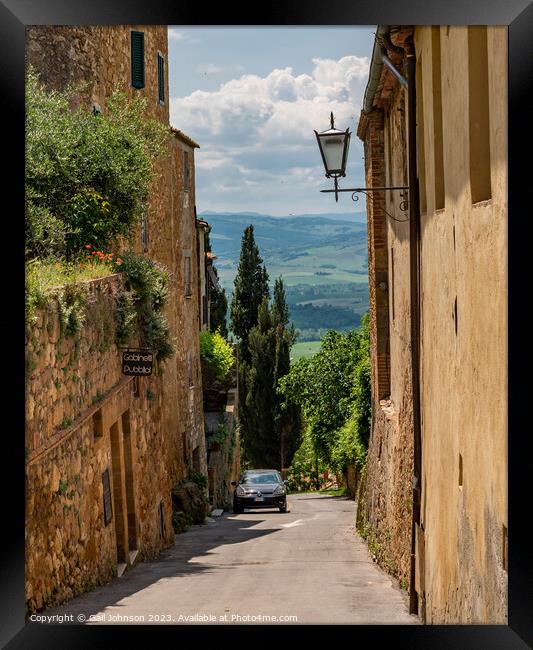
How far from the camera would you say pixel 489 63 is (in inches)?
287

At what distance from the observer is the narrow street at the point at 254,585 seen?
9227 millimetres

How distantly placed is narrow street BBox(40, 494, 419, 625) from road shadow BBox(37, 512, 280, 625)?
0.4 inches

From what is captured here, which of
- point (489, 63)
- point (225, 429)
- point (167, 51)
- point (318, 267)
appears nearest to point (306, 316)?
point (318, 267)

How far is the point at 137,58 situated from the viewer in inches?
958

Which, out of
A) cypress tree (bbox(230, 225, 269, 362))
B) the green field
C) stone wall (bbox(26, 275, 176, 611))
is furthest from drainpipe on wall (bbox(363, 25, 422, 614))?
cypress tree (bbox(230, 225, 269, 362))

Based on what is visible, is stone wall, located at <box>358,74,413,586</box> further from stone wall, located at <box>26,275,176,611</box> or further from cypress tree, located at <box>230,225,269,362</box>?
cypress tree, located at <box>230,225,269,362</box>

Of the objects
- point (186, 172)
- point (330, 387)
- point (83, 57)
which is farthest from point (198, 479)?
point (83, 57)

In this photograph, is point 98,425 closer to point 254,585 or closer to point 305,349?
point 254,585

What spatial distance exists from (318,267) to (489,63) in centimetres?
4088

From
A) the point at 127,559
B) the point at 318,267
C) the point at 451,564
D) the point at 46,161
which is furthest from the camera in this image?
the point at 318,267

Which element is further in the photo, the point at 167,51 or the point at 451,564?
the point at 167,51

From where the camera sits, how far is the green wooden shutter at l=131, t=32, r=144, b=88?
79.5 ft
